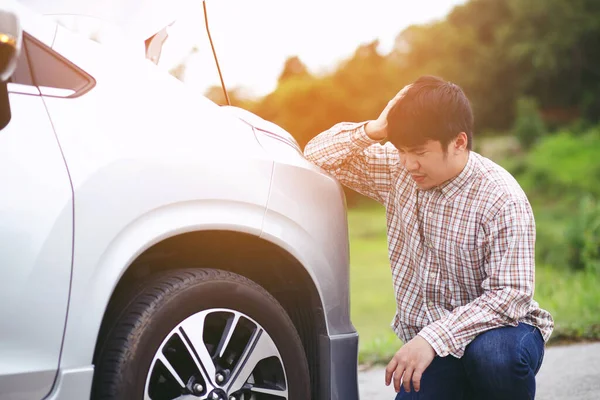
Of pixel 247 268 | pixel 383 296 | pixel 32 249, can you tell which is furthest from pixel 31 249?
pixel 383 296

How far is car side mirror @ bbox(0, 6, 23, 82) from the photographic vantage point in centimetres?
177

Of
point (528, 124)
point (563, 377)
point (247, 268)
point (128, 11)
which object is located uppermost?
point (528, 124)

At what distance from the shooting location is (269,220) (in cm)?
244

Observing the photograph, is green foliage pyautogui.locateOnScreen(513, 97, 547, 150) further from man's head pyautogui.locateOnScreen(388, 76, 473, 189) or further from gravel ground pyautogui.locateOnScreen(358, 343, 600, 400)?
man's head pyautogui.locateOnScreen(388, 76, 473, 189)

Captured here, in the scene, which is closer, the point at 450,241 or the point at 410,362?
the point at 410,362

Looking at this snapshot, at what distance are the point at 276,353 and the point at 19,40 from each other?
1.18 metres

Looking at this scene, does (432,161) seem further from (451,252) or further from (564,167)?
(564,167)

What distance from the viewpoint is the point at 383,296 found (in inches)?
485

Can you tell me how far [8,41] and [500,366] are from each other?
173cm

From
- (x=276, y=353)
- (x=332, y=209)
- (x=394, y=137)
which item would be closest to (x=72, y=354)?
(x=276, y=353)

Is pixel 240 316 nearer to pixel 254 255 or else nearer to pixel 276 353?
pixel 276 353

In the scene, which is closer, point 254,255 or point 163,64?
point 254,255

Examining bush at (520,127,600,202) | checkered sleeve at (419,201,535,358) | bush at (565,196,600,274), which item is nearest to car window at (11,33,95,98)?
checkered sleeve at (419,201,535,358)

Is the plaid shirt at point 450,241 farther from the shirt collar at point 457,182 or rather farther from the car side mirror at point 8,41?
the car side mirror at point 8,41
